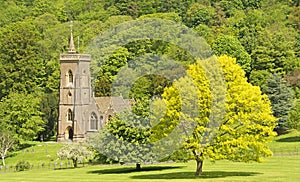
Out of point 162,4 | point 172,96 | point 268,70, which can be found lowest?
point 172,96

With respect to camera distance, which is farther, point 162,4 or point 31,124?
point 162,4

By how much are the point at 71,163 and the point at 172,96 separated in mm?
23769

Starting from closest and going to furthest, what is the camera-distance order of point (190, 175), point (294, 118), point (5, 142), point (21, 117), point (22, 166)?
1. point (190, 175)
2. point (22, 166)
3. point (294, 118)
4. point (5, 142)
5. point (21, 117)

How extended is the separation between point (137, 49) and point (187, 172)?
5758cm

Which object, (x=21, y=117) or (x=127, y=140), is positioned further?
(x=21, y=117)

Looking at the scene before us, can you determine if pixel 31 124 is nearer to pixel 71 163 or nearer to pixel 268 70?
pixel 71 163

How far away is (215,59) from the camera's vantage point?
5250 cm

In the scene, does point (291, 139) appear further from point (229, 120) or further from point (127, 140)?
point (229, 120)

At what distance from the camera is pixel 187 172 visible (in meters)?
56.8

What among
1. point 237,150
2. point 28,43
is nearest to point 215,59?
point 237,150

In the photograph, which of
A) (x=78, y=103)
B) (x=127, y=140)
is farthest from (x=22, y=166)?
(x=78, y=103)

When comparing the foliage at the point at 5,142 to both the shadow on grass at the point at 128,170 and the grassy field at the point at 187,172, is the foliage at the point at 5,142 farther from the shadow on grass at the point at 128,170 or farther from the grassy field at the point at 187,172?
the shadow on grass at the point at 128,170

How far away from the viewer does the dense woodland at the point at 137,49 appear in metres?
89.6

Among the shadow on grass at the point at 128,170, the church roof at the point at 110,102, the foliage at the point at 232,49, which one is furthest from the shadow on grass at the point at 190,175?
the foliage at the point at 232,49
